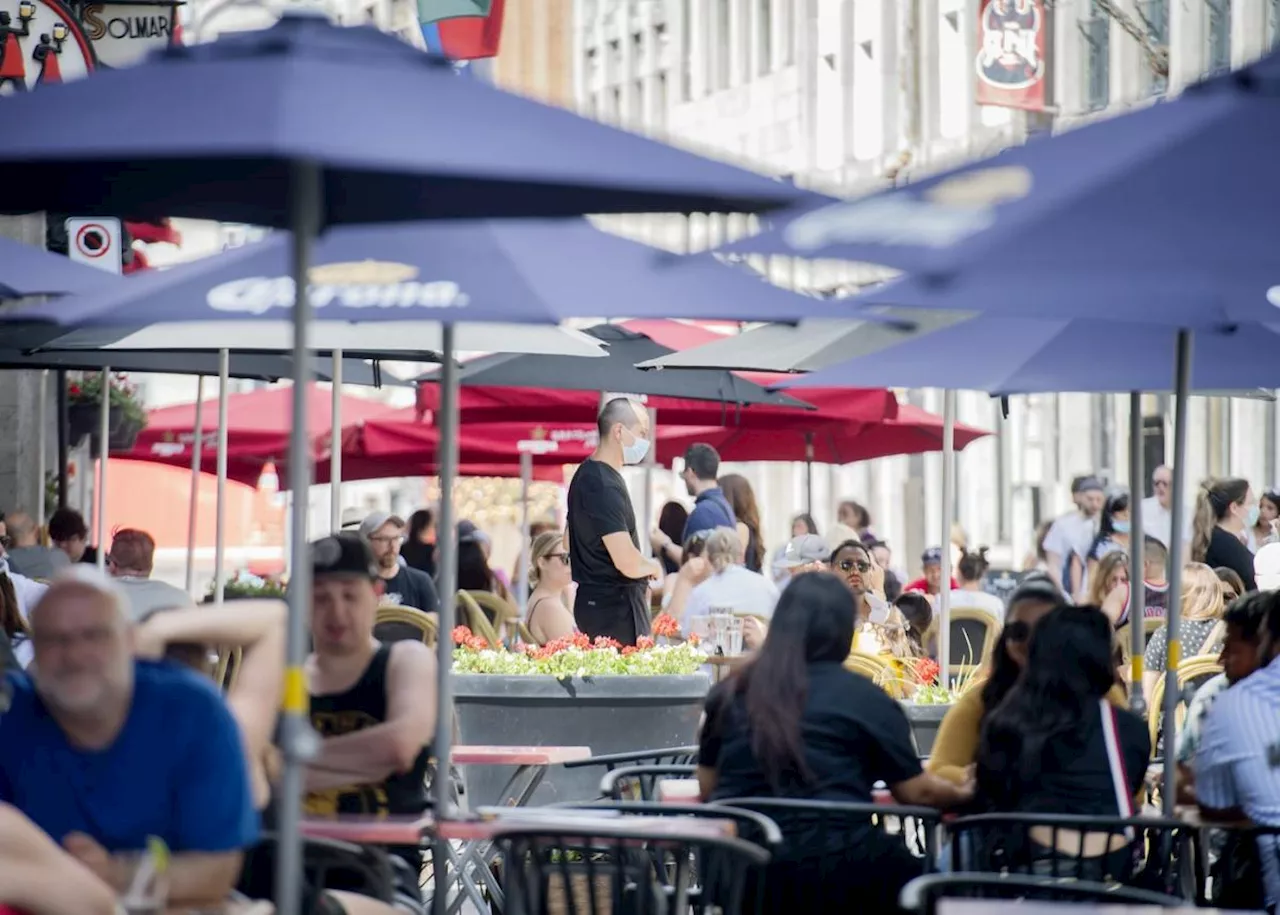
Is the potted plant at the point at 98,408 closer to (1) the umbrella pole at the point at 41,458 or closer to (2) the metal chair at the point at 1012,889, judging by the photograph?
(1) the umbrella pole at the point at 41,458

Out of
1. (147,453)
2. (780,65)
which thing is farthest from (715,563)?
(780,65)

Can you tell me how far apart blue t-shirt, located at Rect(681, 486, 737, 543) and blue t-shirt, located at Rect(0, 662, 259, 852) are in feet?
27.6

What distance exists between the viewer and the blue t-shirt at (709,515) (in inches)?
543

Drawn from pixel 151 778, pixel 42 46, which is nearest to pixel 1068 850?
pixel 151 778

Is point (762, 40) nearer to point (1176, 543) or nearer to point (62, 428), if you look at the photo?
point (62, 428)

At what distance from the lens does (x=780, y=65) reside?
46.8 m

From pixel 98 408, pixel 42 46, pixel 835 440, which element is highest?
pixel 42 46

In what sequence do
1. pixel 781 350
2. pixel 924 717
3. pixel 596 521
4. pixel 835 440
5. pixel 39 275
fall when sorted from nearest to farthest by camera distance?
pixel 39 275 < pixel 924 717 < pixel 596 521 < pixel 781 350 < pixel 835 440

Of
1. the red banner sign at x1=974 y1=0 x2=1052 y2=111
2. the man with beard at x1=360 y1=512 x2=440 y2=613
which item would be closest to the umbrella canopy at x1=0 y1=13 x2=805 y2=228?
the man with beard at x1=360 y1=512 x2=440 y2=613

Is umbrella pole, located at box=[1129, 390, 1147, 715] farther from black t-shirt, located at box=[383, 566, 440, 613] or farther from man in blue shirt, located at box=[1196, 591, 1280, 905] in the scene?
black t-shirt, located at box=[383, 566, 440, 613]

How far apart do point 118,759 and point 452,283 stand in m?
1.72

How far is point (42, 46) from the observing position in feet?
47.4

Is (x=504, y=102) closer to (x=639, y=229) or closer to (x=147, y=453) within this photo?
(x=147, y=453)

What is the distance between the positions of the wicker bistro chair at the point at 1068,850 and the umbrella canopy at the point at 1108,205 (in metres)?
1.52
